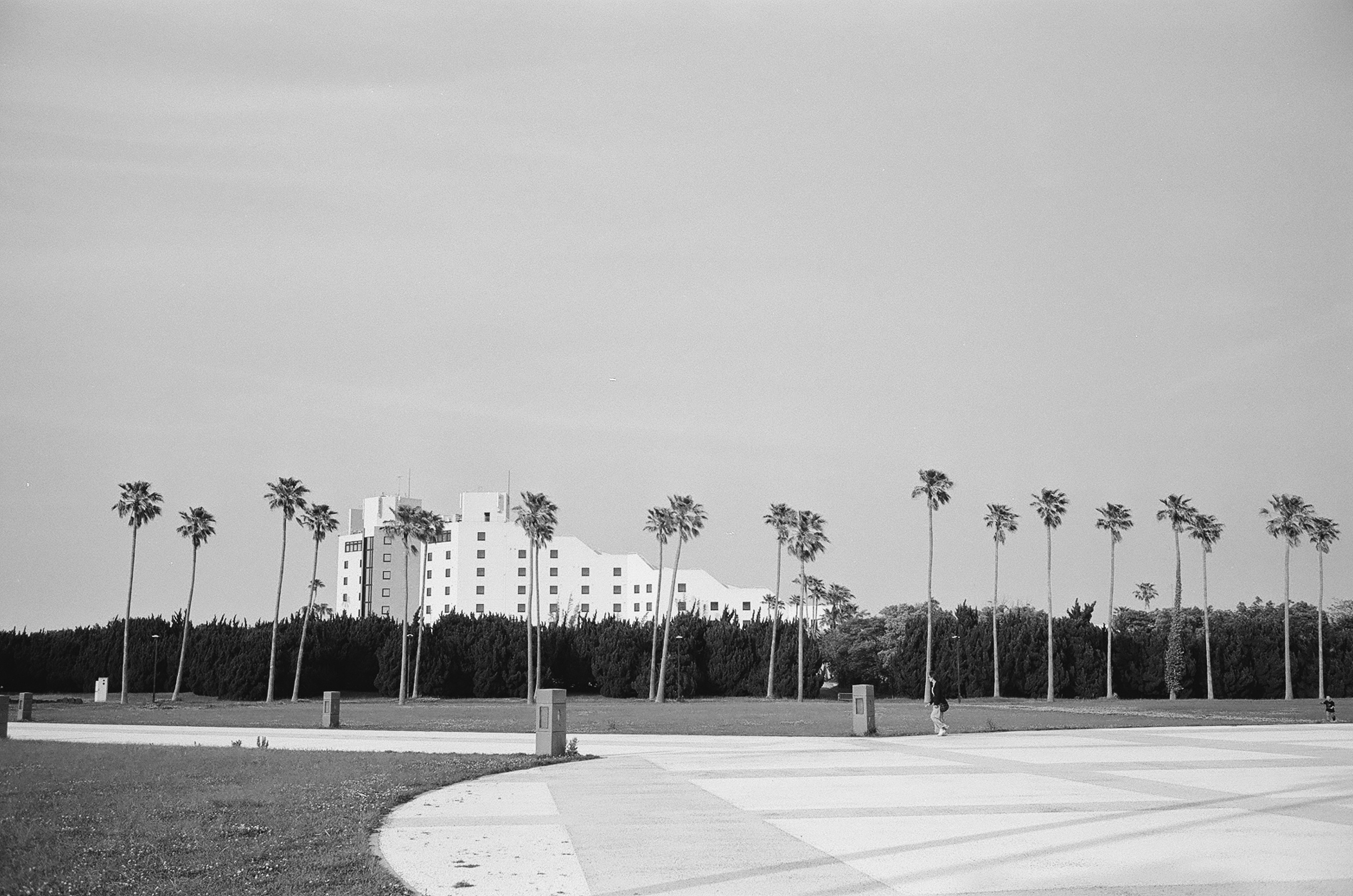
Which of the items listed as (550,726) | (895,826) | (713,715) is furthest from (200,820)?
(713,715)

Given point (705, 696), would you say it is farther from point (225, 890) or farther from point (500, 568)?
point (225, 890)

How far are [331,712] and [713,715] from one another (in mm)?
18099

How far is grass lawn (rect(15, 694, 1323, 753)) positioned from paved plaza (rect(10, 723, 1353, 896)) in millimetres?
11437

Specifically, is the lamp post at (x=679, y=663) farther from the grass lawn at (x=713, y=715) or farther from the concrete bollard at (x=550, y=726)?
the concrete bollard at (x=550, y=726)

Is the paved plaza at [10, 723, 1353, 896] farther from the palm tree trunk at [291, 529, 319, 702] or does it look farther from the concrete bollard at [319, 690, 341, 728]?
the palm tree trunk at [291, 529, 319, 702]

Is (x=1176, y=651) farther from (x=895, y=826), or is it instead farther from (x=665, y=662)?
(x=895, y=826)

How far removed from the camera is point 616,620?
99.4 meters

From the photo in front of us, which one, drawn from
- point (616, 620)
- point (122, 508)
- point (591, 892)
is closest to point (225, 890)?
point (591, 892)

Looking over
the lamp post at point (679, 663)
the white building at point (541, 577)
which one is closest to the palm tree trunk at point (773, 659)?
the lamp post at point (679, 663)

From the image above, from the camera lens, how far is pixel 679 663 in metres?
92.7

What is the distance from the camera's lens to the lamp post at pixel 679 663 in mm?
91625

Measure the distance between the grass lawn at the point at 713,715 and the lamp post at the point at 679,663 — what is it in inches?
549

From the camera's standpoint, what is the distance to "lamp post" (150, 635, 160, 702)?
86.1 metres

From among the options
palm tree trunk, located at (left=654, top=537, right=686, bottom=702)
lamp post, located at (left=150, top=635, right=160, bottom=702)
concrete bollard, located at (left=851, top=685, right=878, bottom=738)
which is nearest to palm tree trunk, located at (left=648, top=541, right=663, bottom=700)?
palm tree trunk, located at (left=654, top=537, right=686, bottom=702)
